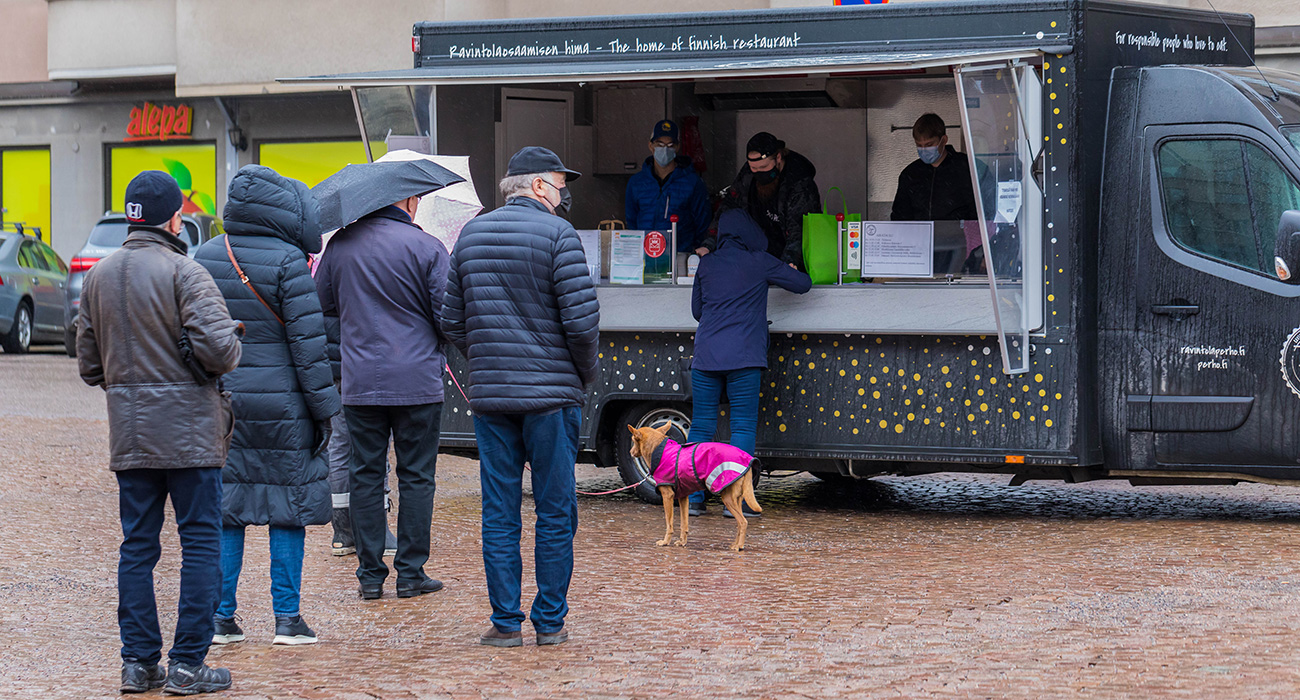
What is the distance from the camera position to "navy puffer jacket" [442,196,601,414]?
19.6 ft

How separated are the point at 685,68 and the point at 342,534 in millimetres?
2992

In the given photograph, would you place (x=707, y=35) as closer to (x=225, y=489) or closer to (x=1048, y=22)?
(x=1048, y=22)

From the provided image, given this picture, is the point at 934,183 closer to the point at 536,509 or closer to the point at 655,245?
the point at 655,245

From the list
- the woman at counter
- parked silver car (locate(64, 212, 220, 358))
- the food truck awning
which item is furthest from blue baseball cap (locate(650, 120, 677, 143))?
parked silver car (locate(64, 212, 220, 358))

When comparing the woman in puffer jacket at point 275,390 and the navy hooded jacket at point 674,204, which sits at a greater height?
the navy hooded jacket at point 674,204

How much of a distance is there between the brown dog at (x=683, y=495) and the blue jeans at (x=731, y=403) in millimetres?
571

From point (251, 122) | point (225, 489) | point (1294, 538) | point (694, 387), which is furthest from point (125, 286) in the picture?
point (251, 122)

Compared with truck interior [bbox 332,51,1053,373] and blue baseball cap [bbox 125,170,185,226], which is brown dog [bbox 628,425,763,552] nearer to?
truck interior [bbox 332,51,1053,373]

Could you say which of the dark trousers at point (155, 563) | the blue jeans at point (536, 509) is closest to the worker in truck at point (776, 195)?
the blue jeans at point (536, 509)

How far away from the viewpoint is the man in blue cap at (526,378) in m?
5.99

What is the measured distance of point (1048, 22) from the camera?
28.0 ft

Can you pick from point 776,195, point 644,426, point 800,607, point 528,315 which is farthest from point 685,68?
point 800,607

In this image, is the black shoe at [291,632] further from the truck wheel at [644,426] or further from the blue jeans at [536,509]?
the truck wheel at [644,426]

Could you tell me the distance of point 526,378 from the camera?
5.98 m
